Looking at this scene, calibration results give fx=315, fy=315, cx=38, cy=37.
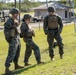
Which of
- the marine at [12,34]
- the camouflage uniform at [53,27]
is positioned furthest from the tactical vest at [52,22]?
the marine at [12,34]

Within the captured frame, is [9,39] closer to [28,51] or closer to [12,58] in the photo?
[12,58]

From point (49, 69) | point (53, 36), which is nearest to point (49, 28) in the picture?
point (53, 36)

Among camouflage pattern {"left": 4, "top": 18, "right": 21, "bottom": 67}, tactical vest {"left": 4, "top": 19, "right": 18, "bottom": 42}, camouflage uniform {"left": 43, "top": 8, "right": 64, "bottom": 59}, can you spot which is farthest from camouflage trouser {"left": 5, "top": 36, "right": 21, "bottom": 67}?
camouflage uniform {"left": 43, "top": 8, "right": 64, "bottom": 59}

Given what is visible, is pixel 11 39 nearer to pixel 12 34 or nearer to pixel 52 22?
pixel 12 34

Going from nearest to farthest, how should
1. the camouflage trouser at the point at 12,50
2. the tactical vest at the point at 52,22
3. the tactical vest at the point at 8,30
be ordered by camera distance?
the tactical vest at the point at 8,30
the camouflage trouser at the point at 12,50
the tactical vest at the point at 52,22

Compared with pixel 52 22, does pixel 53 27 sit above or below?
below

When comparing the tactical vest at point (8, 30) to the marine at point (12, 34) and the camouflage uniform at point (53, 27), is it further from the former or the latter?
the camouflage uniform at point (53, 27)

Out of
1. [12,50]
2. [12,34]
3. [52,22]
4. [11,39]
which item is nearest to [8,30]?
[12,34]

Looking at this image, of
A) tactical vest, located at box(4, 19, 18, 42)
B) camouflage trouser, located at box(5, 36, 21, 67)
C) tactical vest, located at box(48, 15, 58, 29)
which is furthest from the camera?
tactical vest, located at box(48, 15, 58, 29)

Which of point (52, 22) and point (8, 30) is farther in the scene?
point (52, 22)

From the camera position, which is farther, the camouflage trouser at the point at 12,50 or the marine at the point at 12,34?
the camouflage trouser at the point at 12,50

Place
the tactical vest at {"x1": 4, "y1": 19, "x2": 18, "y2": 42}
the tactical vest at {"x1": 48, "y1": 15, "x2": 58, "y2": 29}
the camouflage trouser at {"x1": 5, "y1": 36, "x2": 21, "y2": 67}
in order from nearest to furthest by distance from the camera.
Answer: the tactical vest at {"x1": 4, "y1": 19, "x2": 18, "y2": 42}, the camouflage trouser at {"x1": 5, "y1": 36, "x2": 21, "y2": 67}, the tactical vest at {"x1": 48, "y1": 15, "x2": 58, "y2": 29}

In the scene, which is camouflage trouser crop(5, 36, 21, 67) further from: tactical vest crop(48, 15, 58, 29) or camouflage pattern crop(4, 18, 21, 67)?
tactical vest crop(48, 15, 58, 29)

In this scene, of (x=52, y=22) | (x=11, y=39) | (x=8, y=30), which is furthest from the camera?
(x=52, y=22)
